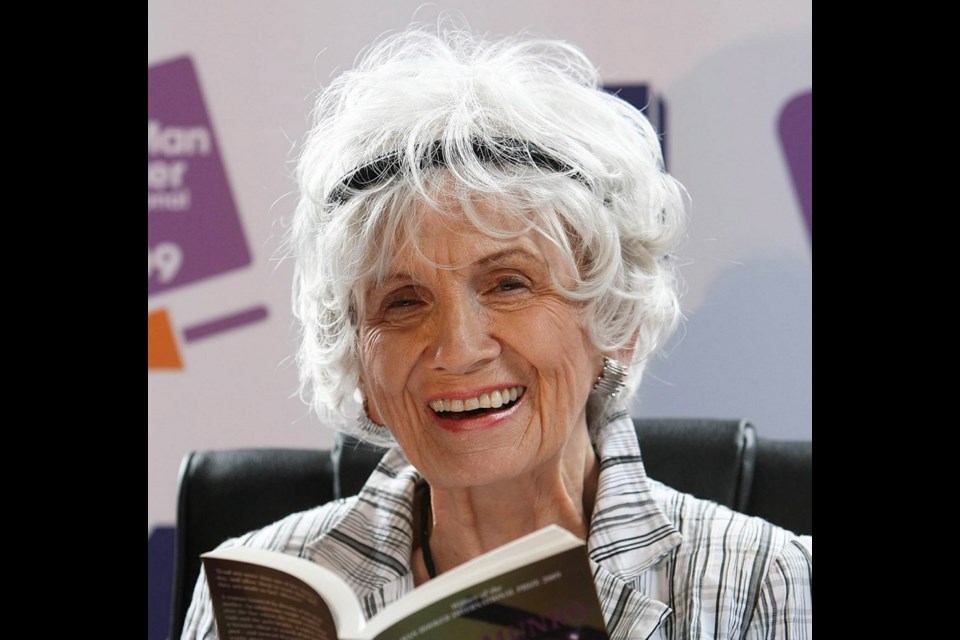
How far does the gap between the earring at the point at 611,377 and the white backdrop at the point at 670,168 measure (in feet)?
3.18

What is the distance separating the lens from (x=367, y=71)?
158 cm

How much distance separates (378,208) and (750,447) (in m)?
0.76

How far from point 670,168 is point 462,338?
1.30m

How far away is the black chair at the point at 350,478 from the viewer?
1723 millimetres

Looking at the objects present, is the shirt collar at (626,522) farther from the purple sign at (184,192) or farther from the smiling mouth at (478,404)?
the purple sign at (184,192)

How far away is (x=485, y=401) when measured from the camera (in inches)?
Result: 54.2

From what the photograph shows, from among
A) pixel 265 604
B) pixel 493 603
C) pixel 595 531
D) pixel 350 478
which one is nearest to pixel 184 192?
pixel 350 478

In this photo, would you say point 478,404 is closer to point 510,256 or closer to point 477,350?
point 477,350

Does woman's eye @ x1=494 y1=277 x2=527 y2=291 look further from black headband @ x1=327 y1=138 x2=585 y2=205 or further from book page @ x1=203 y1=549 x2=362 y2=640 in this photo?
book page @ x1=203 y1=549 x2=362 y2=640

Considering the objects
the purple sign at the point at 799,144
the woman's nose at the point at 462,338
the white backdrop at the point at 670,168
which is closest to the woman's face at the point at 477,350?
the woman's nose at the point at 462,338

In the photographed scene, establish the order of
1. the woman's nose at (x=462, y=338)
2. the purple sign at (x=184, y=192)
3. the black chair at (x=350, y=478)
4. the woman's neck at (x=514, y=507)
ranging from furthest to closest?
1. the purple sign at (x=184, y=192)
2. the black chair at (x=350, y=478)
3. the woman's neck at (x=514, y=507)
4. the woman's nose at (x=462, y=338)

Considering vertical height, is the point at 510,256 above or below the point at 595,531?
above

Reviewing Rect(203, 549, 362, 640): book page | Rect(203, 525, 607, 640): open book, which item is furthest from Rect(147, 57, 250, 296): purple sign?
Rect(203, 525, 607, 640): open book
